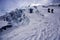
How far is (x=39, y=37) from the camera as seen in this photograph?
4.38 metres

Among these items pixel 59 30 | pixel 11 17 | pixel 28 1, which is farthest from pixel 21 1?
pixel 59 30

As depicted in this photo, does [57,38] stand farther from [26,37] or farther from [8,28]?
[8,28]

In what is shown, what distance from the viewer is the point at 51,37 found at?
14.3 ft

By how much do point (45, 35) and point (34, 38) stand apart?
545 millimetres

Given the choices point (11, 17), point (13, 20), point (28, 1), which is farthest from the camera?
point (28, 1)

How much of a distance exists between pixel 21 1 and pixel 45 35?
12.8 meters

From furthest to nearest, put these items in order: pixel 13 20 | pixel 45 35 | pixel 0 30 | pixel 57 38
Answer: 1. pixel 13 20
2. pixel 0 30
3. pixel 45 35
4. pixel 57 38

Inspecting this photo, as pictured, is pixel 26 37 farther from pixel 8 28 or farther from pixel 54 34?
pixel 8 28

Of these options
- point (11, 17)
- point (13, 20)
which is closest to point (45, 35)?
point (13, 20)

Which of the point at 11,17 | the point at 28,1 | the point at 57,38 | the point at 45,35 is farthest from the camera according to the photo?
the point at 28,1

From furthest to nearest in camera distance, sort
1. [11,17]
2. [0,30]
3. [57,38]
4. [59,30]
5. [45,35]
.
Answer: [11,17], [0,30], [59,30], [45,35], [57,38]

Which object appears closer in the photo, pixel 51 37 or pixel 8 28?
pixel 51 37

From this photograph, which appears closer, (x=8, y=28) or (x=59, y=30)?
(x=59, y=30)

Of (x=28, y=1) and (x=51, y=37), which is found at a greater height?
(x=28, y=1)
